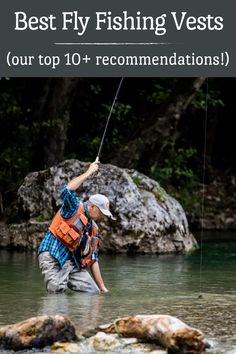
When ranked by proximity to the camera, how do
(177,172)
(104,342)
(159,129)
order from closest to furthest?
(104,342) → (159,129) → (177,172)

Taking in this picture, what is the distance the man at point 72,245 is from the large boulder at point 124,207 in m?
5.97

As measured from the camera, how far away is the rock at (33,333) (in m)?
7.32

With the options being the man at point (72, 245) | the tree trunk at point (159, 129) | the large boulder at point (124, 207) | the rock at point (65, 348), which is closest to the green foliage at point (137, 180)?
the large boulder at point (124, 207)

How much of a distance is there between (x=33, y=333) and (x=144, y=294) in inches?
135

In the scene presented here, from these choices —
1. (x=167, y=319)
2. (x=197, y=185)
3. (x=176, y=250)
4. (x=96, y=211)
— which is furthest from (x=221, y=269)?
(x=197, y=185)

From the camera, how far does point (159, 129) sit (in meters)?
20.7

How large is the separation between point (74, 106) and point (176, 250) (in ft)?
22.5

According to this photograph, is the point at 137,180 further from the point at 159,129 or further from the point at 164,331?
the point at 164,331

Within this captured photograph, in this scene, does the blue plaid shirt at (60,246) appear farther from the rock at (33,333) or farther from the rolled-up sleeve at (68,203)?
the rock at (33,333)

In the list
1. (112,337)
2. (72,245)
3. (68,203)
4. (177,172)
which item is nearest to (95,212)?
(68,203)

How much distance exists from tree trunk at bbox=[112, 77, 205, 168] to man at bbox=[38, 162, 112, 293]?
33.1ft

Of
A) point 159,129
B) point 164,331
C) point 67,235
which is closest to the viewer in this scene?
point 164,331

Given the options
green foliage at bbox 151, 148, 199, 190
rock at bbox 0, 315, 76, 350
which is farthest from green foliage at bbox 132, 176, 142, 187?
rock at bbox 0, 315, 76, 350

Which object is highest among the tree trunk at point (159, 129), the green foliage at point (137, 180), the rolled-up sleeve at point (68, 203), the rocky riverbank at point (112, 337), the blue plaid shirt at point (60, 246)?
the tree trunk at point (159, 129)
